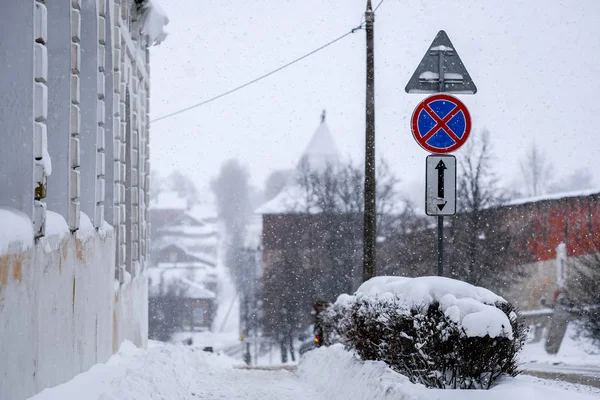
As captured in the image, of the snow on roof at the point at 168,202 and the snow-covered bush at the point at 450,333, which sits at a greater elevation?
the snow on roof at the point at 168,202

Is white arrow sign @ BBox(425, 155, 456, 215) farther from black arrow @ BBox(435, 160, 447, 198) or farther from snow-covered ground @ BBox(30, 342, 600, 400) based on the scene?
snow-covered ground @ BBox(30, 342, 600, 400)

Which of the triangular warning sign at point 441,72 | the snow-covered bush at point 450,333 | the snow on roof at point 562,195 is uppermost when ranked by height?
the triangular warning sign at point 441,72

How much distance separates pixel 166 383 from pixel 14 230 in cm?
474

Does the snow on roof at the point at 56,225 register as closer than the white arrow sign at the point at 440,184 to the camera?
Yes

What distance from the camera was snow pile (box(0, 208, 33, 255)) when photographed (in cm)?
712

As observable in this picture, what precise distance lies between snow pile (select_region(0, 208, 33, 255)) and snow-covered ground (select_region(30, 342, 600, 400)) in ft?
4.69

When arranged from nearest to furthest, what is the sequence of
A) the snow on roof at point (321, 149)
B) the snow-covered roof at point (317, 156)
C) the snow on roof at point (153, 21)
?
the snow on roof at point (153, 21) → the snow-covered roof at point (317, 156) → the snow on roof at point (321, 149)

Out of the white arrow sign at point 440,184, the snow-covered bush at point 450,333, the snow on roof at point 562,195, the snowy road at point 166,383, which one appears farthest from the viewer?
the snow on roof at point 562,195

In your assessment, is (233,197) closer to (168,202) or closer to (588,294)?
(168,202)

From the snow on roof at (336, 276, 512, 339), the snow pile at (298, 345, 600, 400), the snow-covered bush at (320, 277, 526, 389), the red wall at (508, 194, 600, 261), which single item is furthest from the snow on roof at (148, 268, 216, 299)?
the snow on roof at (336, 276, 512, 339)

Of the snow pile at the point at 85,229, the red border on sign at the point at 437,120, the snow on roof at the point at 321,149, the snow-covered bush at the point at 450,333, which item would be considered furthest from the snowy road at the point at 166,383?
the snow on roof at the point at 321,149

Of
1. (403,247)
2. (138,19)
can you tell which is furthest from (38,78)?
(403,247)

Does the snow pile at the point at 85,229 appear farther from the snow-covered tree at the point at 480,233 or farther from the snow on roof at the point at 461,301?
the snow-covered tree at the point at 480,233

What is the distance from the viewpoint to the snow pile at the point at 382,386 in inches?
297
